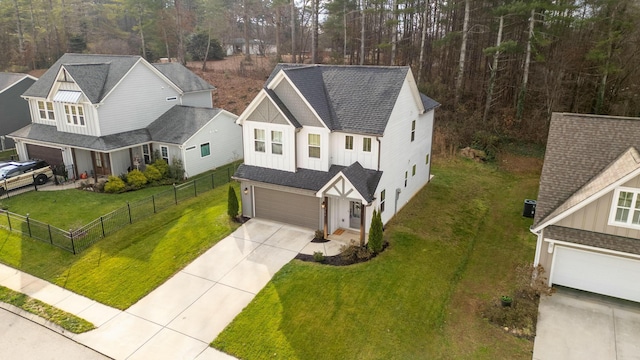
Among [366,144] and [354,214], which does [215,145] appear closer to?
[354,214]

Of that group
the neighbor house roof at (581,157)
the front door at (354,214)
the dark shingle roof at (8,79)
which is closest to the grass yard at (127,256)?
the front door at (354,214)

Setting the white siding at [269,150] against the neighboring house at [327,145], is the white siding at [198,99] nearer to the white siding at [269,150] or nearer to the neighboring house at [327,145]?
the neighboring house at [327,145]

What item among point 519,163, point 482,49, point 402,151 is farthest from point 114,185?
point 482,49

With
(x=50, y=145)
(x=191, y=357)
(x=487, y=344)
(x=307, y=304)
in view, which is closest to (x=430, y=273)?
(x=487, y=344)

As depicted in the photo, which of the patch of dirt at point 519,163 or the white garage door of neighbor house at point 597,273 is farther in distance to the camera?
the patch of dirt at point 519,163

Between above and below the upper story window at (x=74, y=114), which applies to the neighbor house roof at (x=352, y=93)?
above

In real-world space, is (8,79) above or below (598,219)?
above

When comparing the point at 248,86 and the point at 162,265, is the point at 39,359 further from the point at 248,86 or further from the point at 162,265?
the point at 248,86
